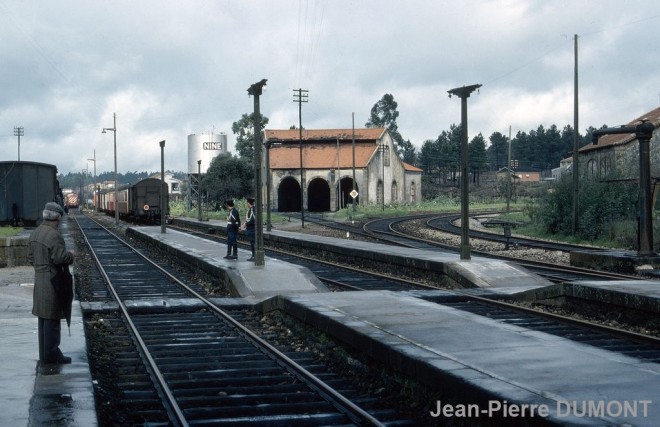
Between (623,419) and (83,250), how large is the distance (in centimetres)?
2763

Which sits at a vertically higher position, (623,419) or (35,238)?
(35,238)

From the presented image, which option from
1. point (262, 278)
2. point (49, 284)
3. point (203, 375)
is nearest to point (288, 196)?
point (262, 278)

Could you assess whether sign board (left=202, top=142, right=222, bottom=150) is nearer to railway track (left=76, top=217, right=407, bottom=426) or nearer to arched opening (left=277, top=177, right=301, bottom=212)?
arched opening (left=277, top=177, right=301, bottom=212)

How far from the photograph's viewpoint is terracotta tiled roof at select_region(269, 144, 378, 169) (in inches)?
2975

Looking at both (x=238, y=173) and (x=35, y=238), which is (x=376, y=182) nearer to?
(x=238, y=173)

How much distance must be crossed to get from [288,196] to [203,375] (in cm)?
7214

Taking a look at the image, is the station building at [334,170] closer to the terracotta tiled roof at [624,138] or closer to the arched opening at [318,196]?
the arched opening at [318,196]

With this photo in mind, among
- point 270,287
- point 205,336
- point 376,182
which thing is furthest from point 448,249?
point 376,182

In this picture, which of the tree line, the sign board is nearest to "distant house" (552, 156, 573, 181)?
the tree line

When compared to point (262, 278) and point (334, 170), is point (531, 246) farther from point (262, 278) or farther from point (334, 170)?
point (334, 170)

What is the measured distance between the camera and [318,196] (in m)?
81.2

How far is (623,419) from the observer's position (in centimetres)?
517

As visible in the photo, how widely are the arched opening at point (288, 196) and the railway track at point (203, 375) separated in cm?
6477

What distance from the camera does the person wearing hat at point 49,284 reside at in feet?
25.8
